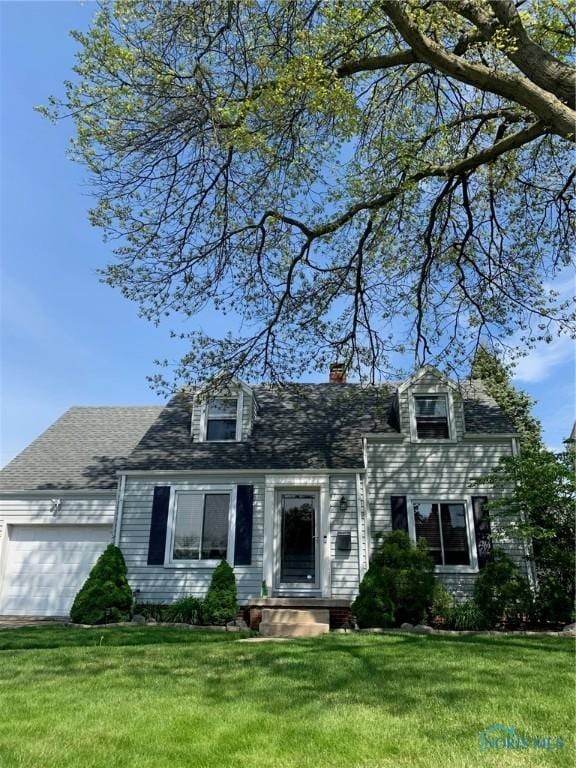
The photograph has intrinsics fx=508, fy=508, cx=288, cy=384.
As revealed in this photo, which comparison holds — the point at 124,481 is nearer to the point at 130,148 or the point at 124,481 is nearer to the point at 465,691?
the point at 130,148

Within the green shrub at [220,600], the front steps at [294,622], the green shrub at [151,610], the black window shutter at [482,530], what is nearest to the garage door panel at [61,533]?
the green shrub at [151,610]

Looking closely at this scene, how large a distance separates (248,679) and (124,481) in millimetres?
8412

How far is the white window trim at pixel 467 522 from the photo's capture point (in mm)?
11414

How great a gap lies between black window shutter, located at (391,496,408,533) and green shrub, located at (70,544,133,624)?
20.0 feet

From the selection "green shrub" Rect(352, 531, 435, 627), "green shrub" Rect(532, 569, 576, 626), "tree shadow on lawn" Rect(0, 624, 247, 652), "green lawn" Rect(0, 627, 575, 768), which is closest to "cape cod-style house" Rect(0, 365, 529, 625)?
"green shrub" Rect(352, 531, 435, 627)

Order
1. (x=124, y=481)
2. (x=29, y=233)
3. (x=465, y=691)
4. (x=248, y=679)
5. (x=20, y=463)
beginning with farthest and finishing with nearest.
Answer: (x=20, y=463) < (x=124, y=481) < (x=29, y=233) < (x=248, y=679) < (x=465, y=691)

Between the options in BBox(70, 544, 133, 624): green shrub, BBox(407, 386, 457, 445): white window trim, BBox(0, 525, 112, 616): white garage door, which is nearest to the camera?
BBox(70, 544, 133, 624): green shrub

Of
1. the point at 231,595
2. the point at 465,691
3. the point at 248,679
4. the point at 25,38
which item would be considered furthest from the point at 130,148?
the point at 231,595

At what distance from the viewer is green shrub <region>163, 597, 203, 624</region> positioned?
10352mm

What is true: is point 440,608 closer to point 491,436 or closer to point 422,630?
point 422,630

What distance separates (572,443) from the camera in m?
10.7

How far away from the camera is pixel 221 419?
1360 cm

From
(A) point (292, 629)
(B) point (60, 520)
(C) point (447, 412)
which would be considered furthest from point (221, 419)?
(A) point (292, 629)

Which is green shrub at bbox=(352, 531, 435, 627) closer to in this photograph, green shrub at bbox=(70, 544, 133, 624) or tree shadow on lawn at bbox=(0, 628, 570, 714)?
tree shadow on lawn at bbox=(0, 628, 570, 714)
